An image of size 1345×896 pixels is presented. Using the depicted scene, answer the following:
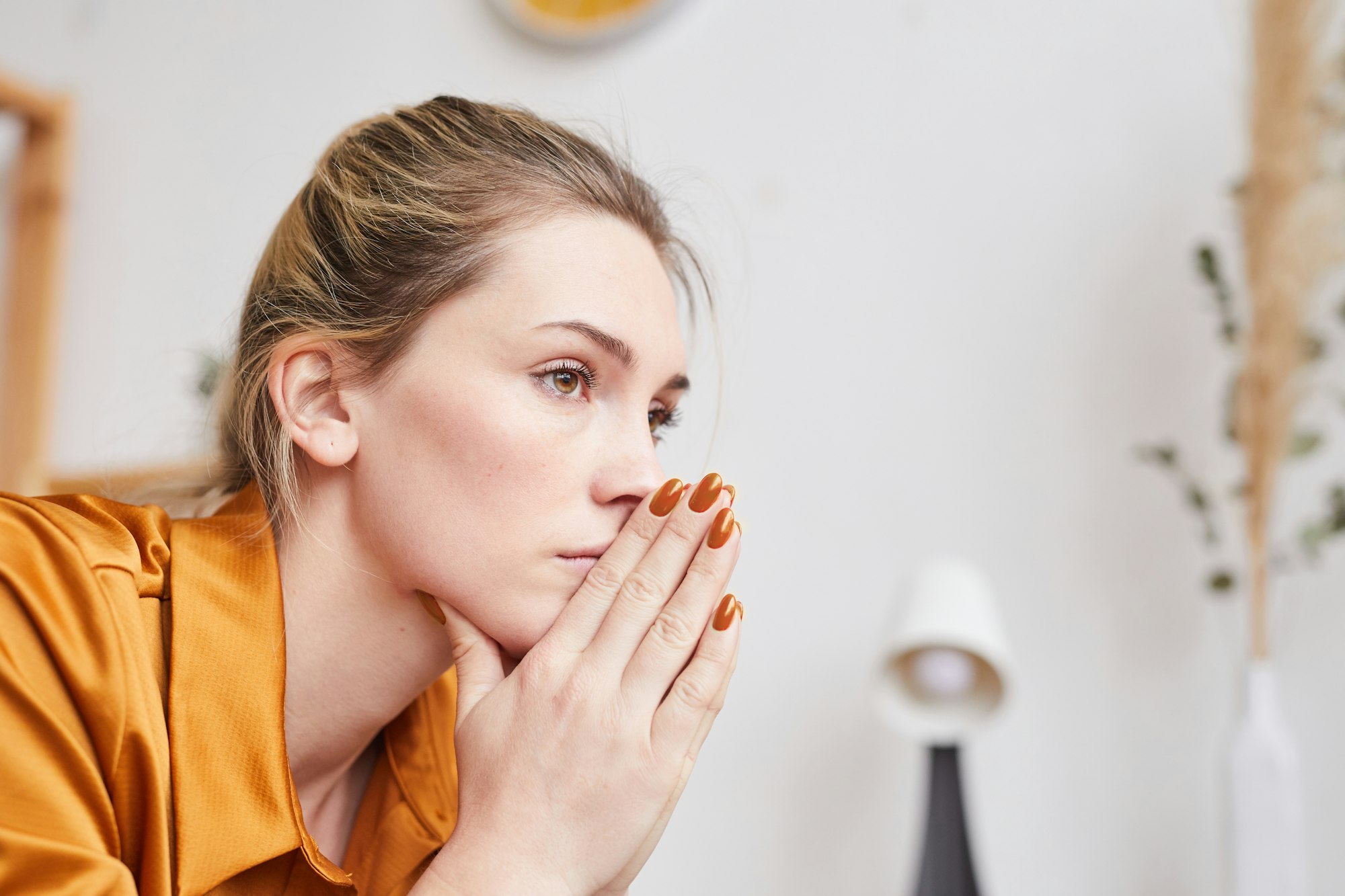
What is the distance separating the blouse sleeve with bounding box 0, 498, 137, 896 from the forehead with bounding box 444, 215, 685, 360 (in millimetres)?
330

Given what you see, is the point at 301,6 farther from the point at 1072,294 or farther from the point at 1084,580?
the point at 1084,580

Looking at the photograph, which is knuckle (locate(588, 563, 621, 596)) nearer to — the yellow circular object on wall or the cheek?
the cheek

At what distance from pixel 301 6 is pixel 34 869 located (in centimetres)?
213

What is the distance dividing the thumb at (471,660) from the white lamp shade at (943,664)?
64 cm

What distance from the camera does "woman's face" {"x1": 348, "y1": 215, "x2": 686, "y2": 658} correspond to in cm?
75

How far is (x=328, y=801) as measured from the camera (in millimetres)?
954

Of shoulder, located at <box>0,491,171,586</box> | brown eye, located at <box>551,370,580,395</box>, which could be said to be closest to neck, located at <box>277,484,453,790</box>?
shoulder, located at <box>0,491,171,586</box>

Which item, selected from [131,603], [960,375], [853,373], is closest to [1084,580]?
[960,375]

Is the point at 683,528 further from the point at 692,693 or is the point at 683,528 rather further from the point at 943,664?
the point at 943,664

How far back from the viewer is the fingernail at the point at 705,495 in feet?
2.53

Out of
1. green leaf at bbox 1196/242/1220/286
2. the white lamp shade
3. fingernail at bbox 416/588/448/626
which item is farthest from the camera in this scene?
green leaf at bbox 1196/242/1220/286

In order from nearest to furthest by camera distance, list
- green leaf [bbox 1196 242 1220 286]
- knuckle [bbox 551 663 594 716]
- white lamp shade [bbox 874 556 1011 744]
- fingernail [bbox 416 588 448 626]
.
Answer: knuckle [bbox 551 663 594 716] → fingernail [bbox 416 588 448 626] → white lamp shade [bbox 874 556 1011 744] → green leaf [bbox 1196 242 1220 286]

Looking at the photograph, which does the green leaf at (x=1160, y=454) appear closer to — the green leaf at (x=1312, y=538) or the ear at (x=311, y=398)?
the green leaf at (x=1312, y=538)

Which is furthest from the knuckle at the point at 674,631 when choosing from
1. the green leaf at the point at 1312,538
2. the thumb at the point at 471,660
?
the green leaf at the point at 1312,538
